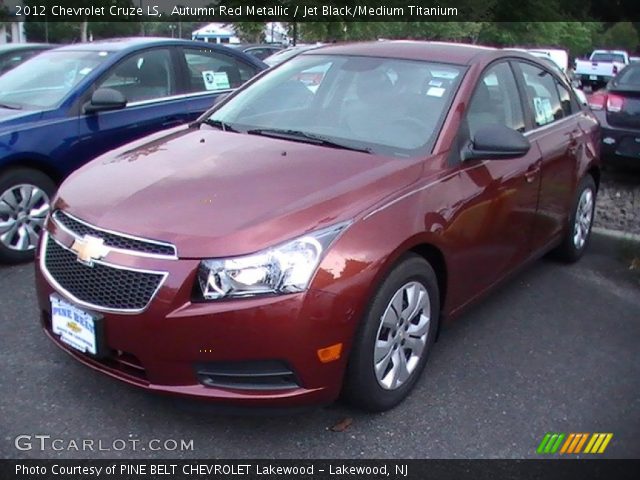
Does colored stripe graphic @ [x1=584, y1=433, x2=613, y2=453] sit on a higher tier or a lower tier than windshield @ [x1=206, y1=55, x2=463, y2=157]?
lower

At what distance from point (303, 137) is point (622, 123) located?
4.61 m

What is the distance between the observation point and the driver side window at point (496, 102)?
3754 mm

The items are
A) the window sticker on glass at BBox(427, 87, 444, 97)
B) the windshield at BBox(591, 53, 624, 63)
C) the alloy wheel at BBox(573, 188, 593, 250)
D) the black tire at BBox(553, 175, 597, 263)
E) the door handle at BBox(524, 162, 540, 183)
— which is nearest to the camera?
the window sticker on glass at BBox(427, 87, 444, 97)

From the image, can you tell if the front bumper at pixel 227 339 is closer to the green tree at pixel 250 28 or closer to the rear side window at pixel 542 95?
the rear side window at pixel 542 95

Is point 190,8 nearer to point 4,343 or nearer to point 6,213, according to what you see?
point 6,213

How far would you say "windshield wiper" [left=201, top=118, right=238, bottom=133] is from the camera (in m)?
3.91

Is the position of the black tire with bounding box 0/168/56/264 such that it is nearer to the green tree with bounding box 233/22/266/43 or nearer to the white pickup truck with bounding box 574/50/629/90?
the green tree with bounding box 233/22/266/43

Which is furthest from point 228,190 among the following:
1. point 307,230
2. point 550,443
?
point 550,443

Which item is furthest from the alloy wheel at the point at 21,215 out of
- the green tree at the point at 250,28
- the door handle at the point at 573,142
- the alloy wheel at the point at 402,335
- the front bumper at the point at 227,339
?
the green tree at the point at 250,28

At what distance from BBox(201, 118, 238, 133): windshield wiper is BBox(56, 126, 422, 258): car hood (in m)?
0.20

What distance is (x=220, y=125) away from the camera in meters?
4.02

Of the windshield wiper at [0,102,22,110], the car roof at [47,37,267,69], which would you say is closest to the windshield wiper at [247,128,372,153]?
the windshield wiper at [0,102,22,110]

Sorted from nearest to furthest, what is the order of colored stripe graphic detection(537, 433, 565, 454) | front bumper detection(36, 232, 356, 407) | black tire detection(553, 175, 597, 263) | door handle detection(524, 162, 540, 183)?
front bumper detection(36, 232, 356, 407), colored stripe graphic detection(537, 433, 565, 454), door handle detection(524, 162, 540, 183), black tire detection(553, 175, 597, 263)

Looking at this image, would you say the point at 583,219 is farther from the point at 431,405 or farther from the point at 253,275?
the point at 253,275
